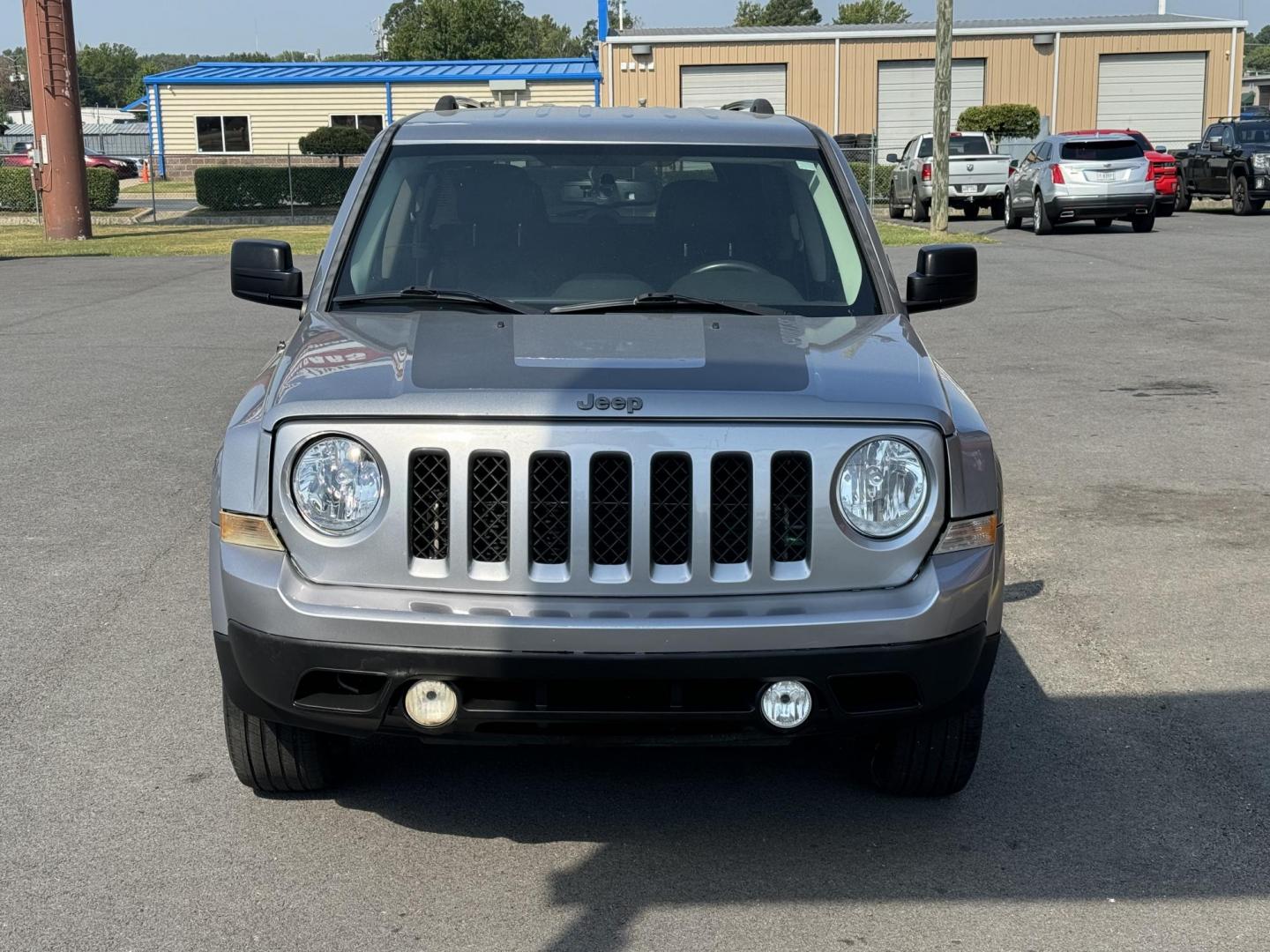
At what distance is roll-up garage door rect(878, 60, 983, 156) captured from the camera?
50.4 meters

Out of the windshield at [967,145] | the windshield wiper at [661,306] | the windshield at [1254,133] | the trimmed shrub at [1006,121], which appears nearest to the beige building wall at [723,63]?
the trimmed shrub at [1006,121]

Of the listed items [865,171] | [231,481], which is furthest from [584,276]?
[865,171]

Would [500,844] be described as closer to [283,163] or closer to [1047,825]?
[1047,825]

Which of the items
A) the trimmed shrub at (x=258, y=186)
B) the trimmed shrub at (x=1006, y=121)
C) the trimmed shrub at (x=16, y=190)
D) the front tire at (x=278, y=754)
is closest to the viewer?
the front tire at (x=278, y=754)

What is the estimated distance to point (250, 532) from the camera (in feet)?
11.7

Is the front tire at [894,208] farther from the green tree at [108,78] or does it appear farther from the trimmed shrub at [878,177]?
the green tree at [108,78]

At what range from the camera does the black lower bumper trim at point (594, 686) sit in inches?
133

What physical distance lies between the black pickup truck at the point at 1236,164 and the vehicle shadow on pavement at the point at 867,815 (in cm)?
2909

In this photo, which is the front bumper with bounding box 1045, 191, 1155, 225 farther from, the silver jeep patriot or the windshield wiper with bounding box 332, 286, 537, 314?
the silver jeep patriot

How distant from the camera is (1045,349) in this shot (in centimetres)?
1281

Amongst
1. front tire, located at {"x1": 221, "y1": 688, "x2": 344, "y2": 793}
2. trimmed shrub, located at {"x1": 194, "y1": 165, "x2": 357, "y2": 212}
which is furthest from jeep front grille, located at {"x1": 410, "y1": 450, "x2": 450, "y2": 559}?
trimmed shrub, located at {"x1": 194, "y1": 165, "x2": 357, "y2": 212}

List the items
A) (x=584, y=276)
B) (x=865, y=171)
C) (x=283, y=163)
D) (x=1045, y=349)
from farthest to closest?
(x=283, y=163)
(x=865, y=171)
(x=1045, y=349)
(x=584, y=276)

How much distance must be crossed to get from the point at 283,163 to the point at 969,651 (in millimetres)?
54085

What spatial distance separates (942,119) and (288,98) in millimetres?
33835
